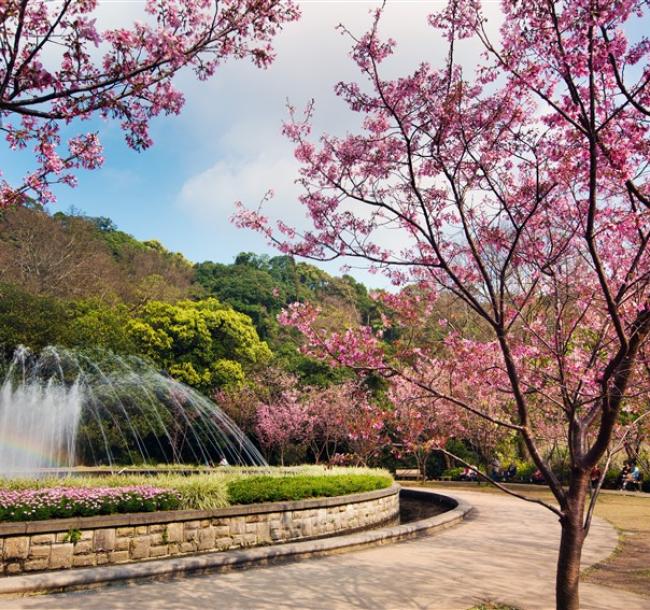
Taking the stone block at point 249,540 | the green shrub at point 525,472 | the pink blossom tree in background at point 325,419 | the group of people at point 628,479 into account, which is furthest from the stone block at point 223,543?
the pink blossom tree in background at point 325,419

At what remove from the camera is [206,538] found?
29.5ft

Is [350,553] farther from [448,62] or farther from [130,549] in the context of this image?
[448,62]

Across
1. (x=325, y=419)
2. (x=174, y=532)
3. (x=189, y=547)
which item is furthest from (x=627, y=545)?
(x=325, y=419)

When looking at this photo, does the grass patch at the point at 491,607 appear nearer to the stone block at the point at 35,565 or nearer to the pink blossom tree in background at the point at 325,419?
the stone block at the point at 35,565

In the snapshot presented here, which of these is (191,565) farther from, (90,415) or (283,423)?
(283,423)

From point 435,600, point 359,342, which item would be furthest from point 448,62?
point 435,600

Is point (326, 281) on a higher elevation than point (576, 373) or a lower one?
higher

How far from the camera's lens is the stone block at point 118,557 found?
7921 millimetres

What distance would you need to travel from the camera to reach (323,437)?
3397 centimetres

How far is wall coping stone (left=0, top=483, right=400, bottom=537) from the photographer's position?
7281 mm

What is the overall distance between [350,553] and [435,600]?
9.57 ft

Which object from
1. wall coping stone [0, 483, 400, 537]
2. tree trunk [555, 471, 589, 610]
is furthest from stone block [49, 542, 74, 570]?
tree trunk [555, 471, 589, 610]

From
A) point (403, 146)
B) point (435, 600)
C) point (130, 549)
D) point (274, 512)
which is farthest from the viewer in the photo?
point (274, 512)

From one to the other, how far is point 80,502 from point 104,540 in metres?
0.62
